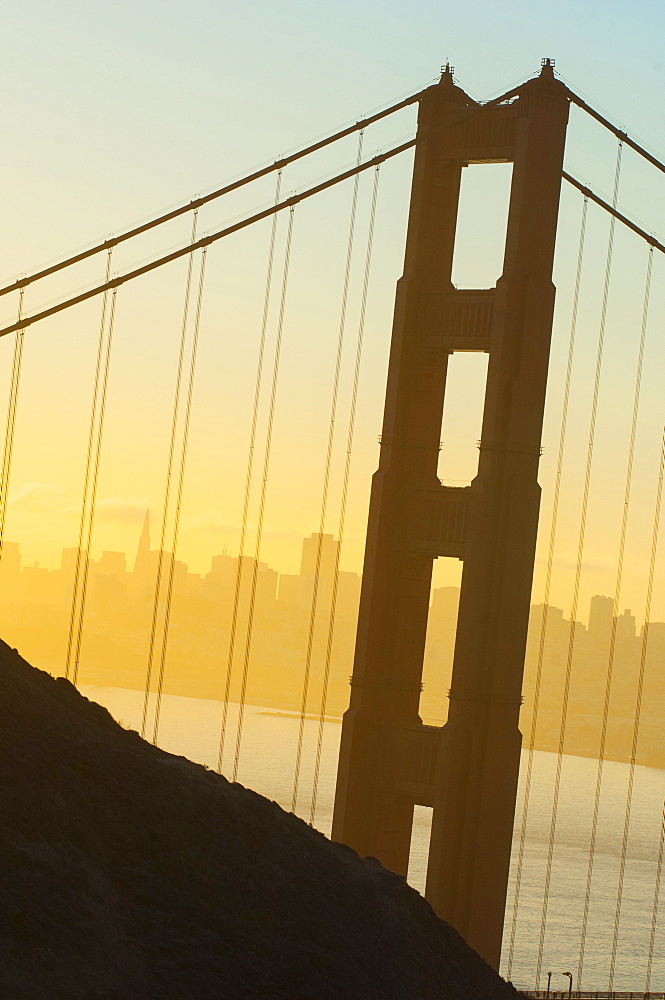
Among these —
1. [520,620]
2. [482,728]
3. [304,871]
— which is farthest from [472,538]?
[304,871]

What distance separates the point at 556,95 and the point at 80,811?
20.9 metres

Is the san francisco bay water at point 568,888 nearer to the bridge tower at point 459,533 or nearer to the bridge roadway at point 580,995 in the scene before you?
the bridge roadway at point 580,995

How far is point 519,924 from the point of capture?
12662 cm

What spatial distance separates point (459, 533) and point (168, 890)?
535 inches

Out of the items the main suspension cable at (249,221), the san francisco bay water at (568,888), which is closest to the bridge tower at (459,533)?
the main suspension cable at (249,221)

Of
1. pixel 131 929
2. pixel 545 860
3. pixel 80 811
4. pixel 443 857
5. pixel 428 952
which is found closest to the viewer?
pixel 131 929

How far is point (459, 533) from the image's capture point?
3531 cm

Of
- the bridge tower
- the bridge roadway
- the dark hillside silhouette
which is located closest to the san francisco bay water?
the bridge roadway

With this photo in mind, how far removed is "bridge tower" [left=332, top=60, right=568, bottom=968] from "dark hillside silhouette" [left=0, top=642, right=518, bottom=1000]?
4.14 m

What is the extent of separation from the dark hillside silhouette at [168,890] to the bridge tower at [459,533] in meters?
4.14

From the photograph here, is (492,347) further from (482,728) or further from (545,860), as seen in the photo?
(545,860)

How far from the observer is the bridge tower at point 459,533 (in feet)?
114

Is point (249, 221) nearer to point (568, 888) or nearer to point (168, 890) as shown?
point (168, 890)

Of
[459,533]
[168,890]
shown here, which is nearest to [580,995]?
[459,533]
